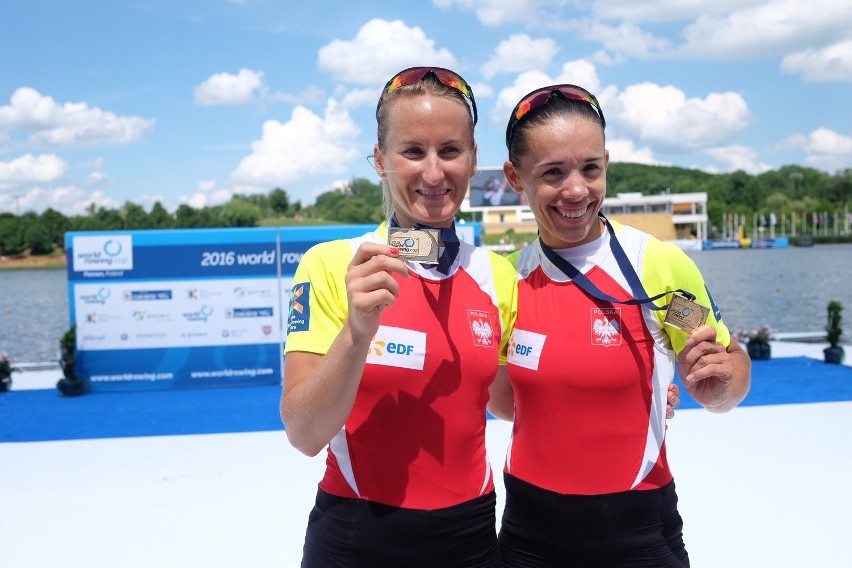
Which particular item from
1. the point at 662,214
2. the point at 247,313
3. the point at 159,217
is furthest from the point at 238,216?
the point at 247,313

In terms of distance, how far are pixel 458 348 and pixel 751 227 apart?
3699 inches

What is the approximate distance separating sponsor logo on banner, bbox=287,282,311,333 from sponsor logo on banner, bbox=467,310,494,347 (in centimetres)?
40

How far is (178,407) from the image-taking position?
27.3ft

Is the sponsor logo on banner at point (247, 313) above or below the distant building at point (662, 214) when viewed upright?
below

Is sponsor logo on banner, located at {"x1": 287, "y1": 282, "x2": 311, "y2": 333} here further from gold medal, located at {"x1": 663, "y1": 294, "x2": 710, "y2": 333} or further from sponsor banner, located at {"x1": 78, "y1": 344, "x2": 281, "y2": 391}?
sponsor banner, located at {"x1": 78, "y1": 344, "x2": 281, "y2": 391}

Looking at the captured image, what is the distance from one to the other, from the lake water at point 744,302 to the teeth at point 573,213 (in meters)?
14.8

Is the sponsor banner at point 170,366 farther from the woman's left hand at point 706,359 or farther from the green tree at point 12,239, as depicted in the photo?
the green tree at point 12,239

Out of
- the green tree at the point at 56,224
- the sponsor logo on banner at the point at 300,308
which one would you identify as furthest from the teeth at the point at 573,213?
the green tree at the point at 56,224

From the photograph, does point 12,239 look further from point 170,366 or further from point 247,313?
point 247,313

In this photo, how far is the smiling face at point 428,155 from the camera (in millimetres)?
1645

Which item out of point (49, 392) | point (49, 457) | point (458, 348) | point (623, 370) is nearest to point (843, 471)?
point (623, 370)

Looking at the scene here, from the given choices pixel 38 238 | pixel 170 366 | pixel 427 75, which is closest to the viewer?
pixel 427 75

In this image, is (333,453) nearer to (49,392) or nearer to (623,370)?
(623,370)

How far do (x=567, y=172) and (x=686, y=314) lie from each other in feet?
1.53
